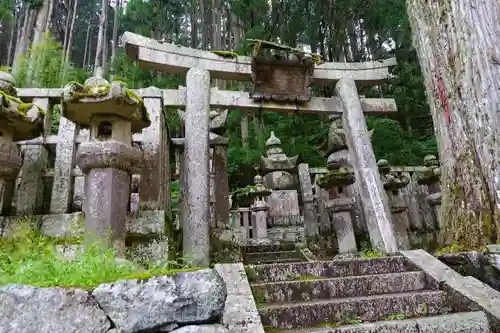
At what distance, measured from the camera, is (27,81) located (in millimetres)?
12953

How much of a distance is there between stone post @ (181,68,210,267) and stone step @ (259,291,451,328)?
2.00 m

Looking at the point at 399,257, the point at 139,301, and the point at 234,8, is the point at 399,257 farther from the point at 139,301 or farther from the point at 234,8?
the point at 234,8

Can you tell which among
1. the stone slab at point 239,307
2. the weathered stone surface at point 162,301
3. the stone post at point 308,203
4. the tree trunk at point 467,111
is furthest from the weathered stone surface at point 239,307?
the stone post at point 308,203

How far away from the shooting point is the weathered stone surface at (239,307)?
2307mm

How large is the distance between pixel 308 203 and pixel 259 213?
1.45m

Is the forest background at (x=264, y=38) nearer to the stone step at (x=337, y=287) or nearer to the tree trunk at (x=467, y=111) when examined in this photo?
the tree trunk at (x=467, y=111)

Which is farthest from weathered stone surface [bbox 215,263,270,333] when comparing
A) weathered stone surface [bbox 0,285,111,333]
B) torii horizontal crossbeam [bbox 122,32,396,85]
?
torii horizontal crossbeam [bbox 122,32,396,85]

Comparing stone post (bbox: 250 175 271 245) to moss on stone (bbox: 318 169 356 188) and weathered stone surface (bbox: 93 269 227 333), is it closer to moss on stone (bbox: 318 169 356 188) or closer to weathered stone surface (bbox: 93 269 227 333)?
moss on stone (bbox: 318 169 356 188)

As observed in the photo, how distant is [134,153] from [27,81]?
12.2 m

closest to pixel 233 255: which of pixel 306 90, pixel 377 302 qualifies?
pixel 377 302

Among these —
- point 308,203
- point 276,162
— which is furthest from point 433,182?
point 276,162

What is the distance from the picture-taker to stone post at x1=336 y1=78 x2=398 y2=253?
5703 mm

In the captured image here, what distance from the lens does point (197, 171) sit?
5172mm

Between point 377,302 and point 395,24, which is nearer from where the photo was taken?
point 377,302
